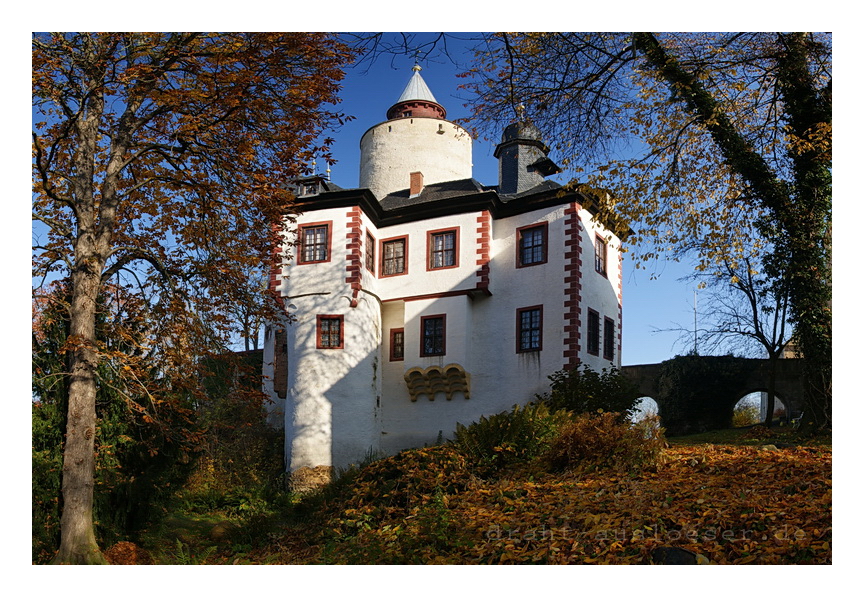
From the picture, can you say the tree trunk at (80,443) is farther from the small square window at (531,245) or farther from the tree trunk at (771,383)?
the tree trunk at (771,383)

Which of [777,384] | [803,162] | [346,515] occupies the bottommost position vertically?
[346,515]

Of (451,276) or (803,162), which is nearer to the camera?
(803,162)

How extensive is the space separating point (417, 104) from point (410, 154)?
175cm

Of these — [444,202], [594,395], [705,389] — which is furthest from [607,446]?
[705,389]

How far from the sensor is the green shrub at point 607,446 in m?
10.2

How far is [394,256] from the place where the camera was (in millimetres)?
22391

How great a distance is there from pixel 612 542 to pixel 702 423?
1726cm

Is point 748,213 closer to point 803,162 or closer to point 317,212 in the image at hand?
point 803,162

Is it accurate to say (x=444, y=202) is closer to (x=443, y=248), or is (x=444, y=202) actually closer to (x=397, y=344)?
(x=443, y=248)

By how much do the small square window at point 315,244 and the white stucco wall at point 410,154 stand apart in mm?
3367

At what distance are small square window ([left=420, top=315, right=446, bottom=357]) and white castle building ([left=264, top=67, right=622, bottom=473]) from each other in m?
0.03

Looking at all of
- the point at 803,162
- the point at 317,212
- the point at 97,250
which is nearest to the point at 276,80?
the point at 97,250

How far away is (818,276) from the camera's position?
1151 cm

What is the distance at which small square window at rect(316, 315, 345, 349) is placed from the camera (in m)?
20.4
